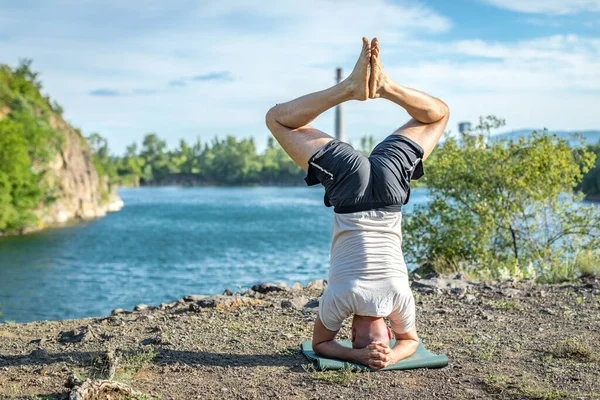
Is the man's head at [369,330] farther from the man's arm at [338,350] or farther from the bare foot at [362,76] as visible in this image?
the bare foot at [362,76]

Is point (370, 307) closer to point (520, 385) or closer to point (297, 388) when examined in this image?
point (297, 388)

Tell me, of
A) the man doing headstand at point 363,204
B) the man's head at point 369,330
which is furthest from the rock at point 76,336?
the man's head at point 369,330

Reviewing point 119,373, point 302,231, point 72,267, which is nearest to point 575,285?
point 119,373

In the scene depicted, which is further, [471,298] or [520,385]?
[471,298]

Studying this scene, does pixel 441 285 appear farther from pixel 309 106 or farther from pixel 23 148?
pixel 23 148

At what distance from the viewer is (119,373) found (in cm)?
477

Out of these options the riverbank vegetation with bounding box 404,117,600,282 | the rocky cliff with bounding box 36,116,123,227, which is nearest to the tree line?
the rocky cliff with bounding box 36,116,123,227

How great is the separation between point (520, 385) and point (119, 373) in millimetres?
3028

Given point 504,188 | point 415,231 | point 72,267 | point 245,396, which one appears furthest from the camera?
point 72,267

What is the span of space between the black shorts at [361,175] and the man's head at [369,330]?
2.86ft

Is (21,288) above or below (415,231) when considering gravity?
below

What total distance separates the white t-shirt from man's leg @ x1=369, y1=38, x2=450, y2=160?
70 cm

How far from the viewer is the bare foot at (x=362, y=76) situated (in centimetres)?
454

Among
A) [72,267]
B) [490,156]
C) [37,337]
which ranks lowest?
[72,267]
